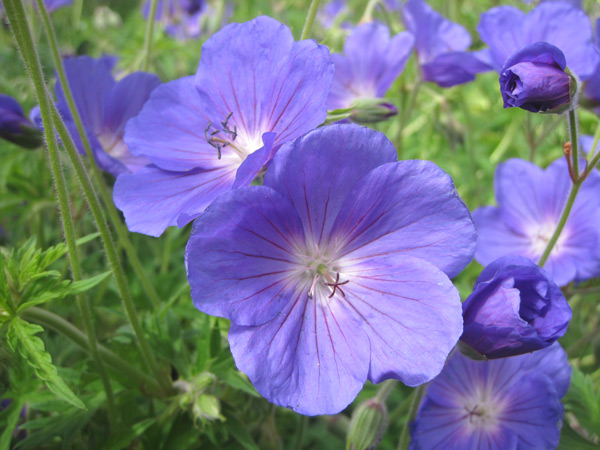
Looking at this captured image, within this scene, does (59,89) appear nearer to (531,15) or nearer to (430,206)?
(430,206)

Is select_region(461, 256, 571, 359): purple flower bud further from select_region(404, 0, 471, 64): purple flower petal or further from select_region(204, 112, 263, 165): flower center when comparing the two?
select_region(404, 0, 471, 64): purple flower petal

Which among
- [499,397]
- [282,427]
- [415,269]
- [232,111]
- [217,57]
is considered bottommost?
[282,427]

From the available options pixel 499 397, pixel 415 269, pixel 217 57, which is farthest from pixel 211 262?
pixel 499 397

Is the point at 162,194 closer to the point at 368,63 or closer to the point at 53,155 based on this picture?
the point at 53,155

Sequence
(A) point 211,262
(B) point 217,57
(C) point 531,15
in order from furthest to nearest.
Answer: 1. (C) point 531,15
2. (B) point 217,57
3. (A) point 211,262

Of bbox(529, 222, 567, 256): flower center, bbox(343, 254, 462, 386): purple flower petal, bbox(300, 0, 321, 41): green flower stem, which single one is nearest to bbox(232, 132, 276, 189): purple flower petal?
bbox(343, 254, 462, 386): purple flower petal

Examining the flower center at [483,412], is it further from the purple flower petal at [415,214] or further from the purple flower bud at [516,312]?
the purple flower petal at [415,214]

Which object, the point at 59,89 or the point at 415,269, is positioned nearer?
the point at 415,269
